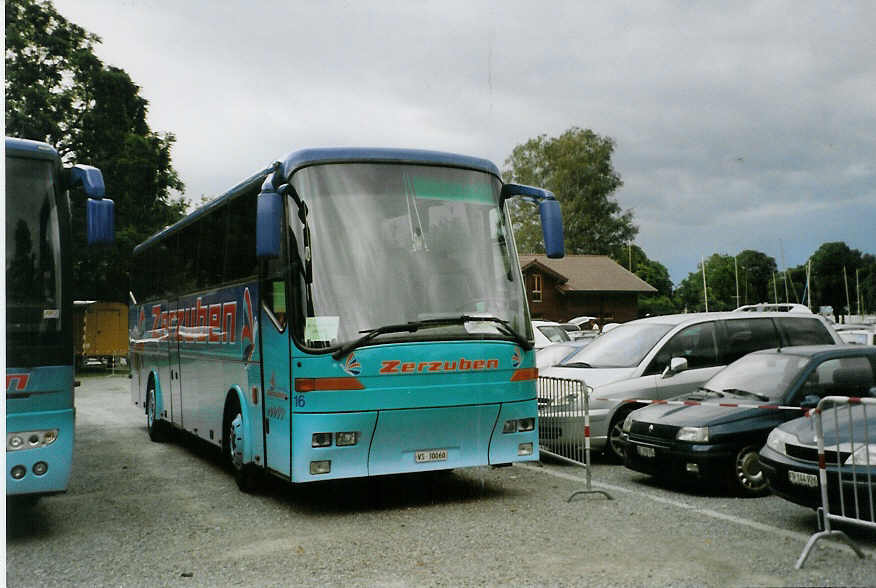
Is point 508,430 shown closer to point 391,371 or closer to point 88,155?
point 391,371

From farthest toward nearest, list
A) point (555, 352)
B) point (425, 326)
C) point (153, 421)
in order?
1. point (555, 352)
2. point (153, 421)
3. point (425, 326)

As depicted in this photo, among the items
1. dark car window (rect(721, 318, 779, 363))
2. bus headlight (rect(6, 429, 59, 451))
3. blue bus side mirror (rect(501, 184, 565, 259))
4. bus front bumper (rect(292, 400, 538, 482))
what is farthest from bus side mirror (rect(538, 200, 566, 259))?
bus headlight (rect(6, 429, 59, 451))

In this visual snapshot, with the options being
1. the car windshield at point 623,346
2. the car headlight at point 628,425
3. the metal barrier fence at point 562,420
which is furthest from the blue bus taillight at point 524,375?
the car windshield at point 623,346

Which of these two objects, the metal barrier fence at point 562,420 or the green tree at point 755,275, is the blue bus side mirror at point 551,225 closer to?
the metal barrier fence at point 562,420

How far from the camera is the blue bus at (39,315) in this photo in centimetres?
773

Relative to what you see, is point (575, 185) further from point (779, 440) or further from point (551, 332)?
point (779, 440)

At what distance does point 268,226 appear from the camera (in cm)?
862

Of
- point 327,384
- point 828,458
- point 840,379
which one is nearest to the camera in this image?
point 828,458

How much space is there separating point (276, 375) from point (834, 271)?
12808 centimetres

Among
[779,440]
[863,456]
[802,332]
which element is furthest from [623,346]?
[863,456]

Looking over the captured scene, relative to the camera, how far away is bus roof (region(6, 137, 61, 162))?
817 cm

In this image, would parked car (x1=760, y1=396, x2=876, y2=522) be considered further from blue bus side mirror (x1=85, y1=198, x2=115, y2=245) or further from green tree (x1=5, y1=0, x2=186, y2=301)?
green tree (x1=5, y1=0, x2=186, y2=301)

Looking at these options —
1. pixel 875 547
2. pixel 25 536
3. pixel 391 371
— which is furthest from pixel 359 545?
pixel 875 547

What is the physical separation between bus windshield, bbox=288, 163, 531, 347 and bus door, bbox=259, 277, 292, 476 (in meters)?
0.44
